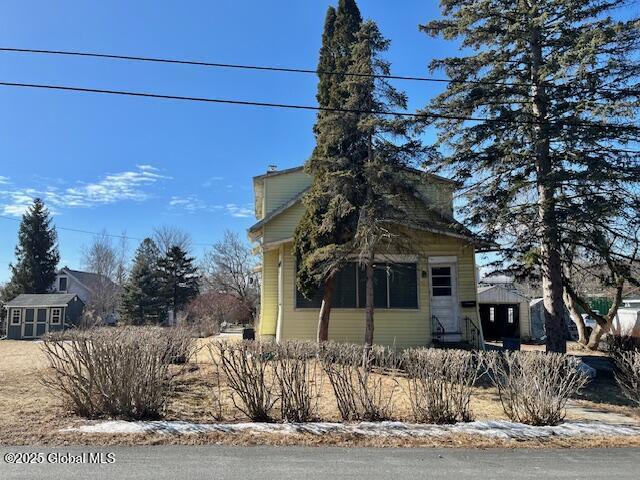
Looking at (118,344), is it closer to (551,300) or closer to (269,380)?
(269,380)

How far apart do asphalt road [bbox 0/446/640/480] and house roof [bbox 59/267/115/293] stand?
1855 inches

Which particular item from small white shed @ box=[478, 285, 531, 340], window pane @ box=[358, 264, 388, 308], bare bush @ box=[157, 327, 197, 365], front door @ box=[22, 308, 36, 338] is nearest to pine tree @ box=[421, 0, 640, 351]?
window pane @ box=[358, 264, 388, 308]

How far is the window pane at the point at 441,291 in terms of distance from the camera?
1455 cm

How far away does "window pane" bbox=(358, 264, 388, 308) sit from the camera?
14320mm

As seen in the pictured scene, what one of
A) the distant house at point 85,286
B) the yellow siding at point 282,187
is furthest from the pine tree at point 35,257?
the yellow siding at point 282,187

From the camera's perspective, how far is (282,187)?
58.7 feet

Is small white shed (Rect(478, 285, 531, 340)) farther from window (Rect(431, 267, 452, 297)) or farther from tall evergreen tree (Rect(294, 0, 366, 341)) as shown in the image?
tall evergreen tree (Rect(294, 0, 366, 341))

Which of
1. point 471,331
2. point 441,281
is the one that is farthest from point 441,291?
point 471,331

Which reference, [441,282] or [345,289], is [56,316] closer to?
[345,289]

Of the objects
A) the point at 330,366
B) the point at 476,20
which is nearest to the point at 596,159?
the point at 476,20

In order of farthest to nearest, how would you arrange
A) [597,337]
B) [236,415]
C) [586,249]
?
[597,337] → [586,249] → [236,415]

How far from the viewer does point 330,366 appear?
714 cm

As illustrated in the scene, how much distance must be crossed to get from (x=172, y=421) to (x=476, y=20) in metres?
11.4

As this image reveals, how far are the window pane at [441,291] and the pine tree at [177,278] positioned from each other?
1159 inches
